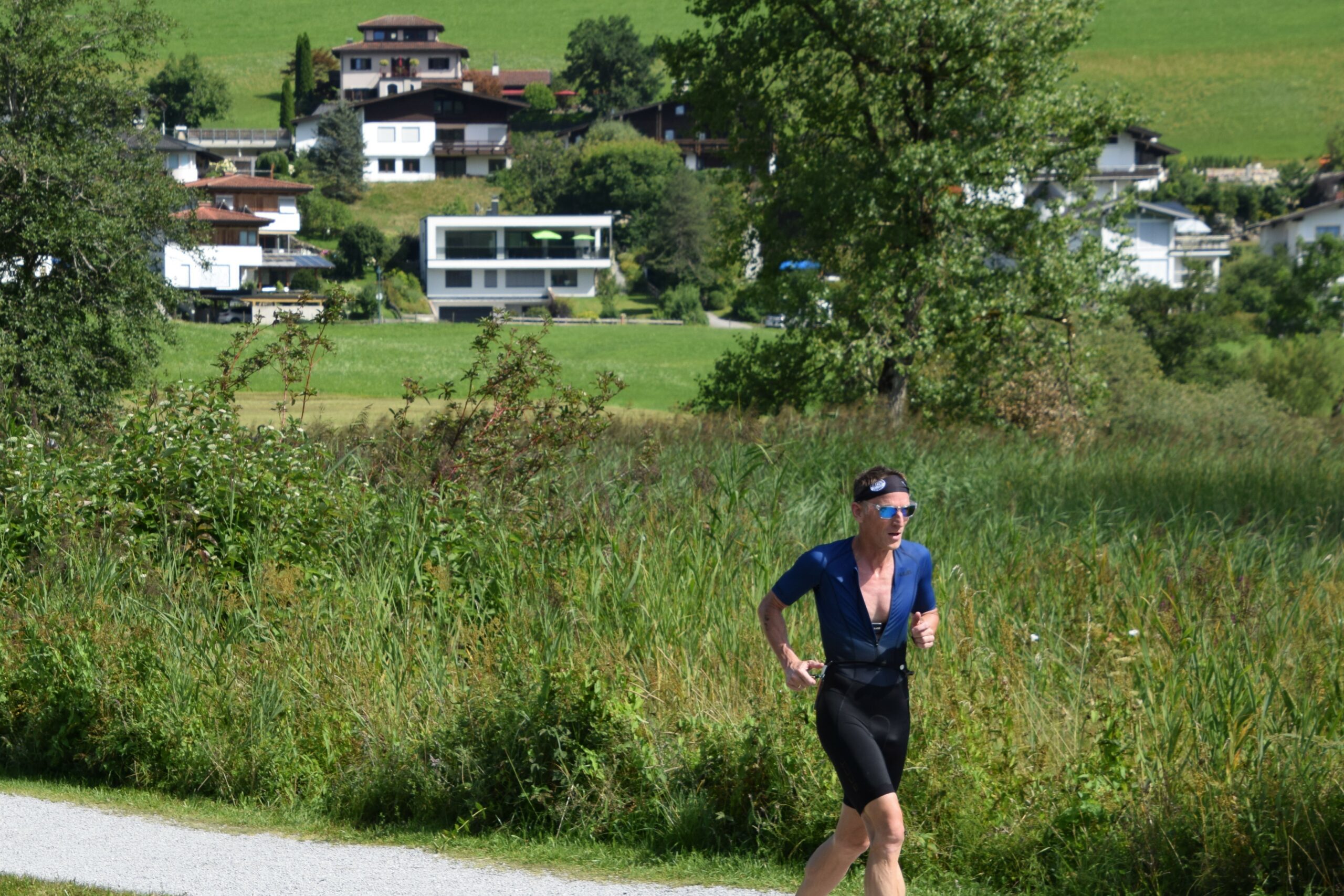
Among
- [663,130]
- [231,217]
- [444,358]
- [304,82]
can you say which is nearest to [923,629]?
[444,358]

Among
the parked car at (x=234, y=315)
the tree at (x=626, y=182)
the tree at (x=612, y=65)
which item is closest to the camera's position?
the parked car at (x=234, y=315)

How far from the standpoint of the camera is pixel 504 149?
138375 mm

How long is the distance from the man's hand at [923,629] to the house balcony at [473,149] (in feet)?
446

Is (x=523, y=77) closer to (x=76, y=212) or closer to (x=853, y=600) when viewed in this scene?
(x=76, y=212)

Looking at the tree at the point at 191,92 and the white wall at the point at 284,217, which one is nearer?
the white wall at the point at 284,217

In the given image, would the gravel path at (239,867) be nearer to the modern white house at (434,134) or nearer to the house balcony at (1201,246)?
the house balcony at (1201,246)

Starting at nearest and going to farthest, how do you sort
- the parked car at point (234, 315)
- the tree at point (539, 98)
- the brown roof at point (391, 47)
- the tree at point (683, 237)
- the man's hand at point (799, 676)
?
the man's hand at point (799, 676), the parked car at point (234, 315), the tree at point (683, 237), the tree at point (539, 98), the brown roof at point (391, 47)

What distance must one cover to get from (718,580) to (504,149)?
134m

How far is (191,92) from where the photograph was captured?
507 ft

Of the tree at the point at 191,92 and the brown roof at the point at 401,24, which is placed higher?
the brown roof at the point at 401,24

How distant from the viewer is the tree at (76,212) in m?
22.4

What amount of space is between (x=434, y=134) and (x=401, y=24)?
31868mm

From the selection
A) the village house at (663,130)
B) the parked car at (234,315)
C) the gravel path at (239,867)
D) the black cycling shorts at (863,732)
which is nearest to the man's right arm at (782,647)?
the black cycling shorts at (863,732)

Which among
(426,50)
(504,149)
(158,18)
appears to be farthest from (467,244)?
(158,18)
